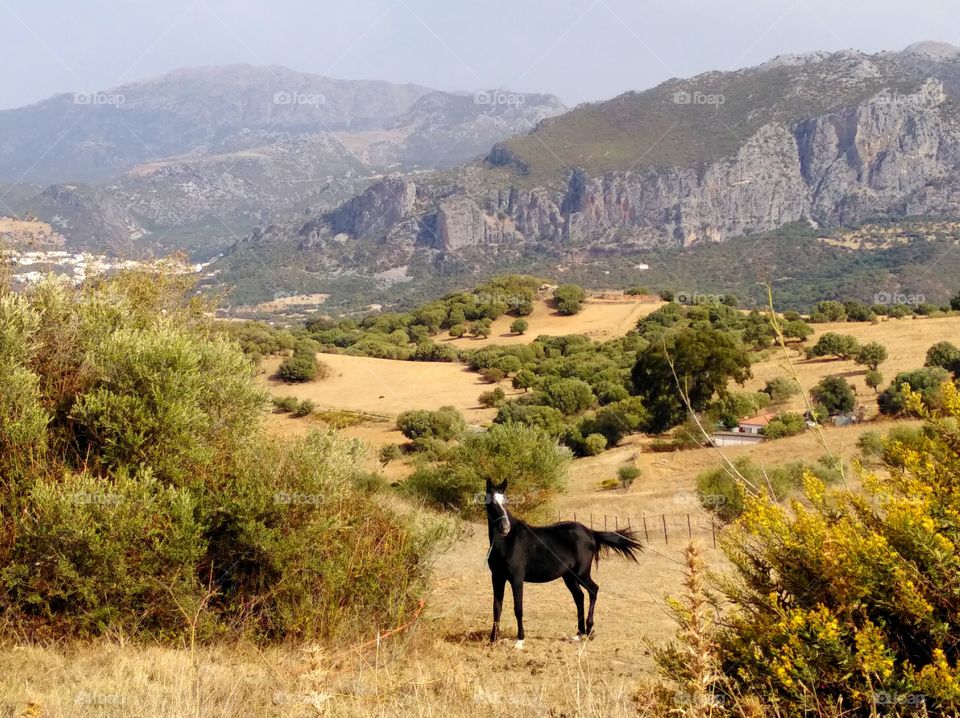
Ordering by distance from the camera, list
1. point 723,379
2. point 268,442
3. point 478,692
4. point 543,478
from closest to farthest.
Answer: point 478,692
point 268,442
point 543,478
point 723,379

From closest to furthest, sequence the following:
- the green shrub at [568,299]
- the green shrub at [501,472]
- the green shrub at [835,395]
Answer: the green shrub at [501,472] → the green shrub at [835,395] → the green shrub at [568,299]

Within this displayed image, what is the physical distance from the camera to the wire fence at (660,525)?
19.7m

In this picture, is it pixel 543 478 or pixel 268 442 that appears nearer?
pixel 268 442

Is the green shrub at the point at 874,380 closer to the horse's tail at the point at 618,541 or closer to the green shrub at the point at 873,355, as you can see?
the green shrub at the point at 873,355

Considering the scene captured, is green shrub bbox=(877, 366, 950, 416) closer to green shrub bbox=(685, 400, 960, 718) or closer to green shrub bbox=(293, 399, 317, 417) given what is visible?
green shrub bbox=(293, 399, 317, 417)

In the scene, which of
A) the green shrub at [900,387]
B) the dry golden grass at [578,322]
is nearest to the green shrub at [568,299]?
the dry golden grass at [578,322]

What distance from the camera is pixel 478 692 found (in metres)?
5.65

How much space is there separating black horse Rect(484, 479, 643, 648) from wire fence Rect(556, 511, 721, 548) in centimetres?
929

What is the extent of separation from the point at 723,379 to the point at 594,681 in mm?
31982

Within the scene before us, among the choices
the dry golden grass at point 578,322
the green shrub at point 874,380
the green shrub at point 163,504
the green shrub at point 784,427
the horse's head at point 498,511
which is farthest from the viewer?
the dry golden grass at point 578,322

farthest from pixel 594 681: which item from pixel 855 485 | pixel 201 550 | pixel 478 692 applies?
pixel 855 485

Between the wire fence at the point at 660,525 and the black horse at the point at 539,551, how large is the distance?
929 cm

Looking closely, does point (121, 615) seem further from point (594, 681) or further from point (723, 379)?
point (723, 379)

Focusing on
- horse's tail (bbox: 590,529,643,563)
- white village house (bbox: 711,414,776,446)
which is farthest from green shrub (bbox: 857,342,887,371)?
horse's tail (bbox: 590,529,643,563)
